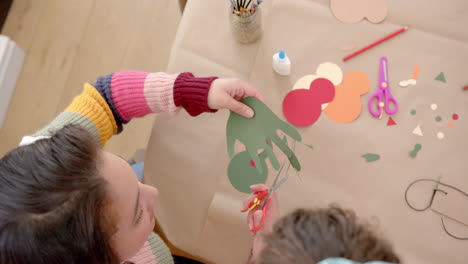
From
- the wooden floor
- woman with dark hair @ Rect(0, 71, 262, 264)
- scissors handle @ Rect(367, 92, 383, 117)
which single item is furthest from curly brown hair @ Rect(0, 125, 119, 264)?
the wooden floor

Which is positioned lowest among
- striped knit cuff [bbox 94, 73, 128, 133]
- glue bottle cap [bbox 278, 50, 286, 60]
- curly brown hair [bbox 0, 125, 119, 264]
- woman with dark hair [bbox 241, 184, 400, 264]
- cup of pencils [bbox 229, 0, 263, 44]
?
curly brown hair [bbox 0, 125, 119, 264]

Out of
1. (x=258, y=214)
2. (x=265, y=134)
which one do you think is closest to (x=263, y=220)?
(x=258, y=214)

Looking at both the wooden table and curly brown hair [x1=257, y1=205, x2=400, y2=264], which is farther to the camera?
the wooden table

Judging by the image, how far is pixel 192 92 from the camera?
719 mm

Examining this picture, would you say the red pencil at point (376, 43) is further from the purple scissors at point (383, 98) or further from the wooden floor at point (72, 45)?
the wooden floor at point (72, 45)

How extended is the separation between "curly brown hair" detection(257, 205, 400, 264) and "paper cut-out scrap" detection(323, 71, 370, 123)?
271 mm

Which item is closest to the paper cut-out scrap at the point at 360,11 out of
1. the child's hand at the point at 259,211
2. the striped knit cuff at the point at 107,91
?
the child's hand at the point at 259,211

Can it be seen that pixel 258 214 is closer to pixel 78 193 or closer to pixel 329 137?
pixel 329 137

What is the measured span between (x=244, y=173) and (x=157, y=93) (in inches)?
9.0

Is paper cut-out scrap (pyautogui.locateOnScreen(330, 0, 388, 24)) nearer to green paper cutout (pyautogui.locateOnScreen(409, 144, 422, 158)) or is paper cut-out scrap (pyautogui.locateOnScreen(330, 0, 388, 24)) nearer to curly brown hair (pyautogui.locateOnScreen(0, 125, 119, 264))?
green paper cutout (pyautogui.locateOnScreen(409, 144, 422, 158))

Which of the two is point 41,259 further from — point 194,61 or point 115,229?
point 194,61

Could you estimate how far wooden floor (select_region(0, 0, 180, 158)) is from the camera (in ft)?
4.42

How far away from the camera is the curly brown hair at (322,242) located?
0.42 m

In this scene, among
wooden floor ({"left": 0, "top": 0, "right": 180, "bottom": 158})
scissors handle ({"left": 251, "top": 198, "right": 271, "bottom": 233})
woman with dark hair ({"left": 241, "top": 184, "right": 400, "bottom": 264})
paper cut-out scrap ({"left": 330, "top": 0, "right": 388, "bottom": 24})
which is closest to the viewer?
woman with dark hair ({"left": 241, "top": 184, "right": 400, "bottom": 264})
